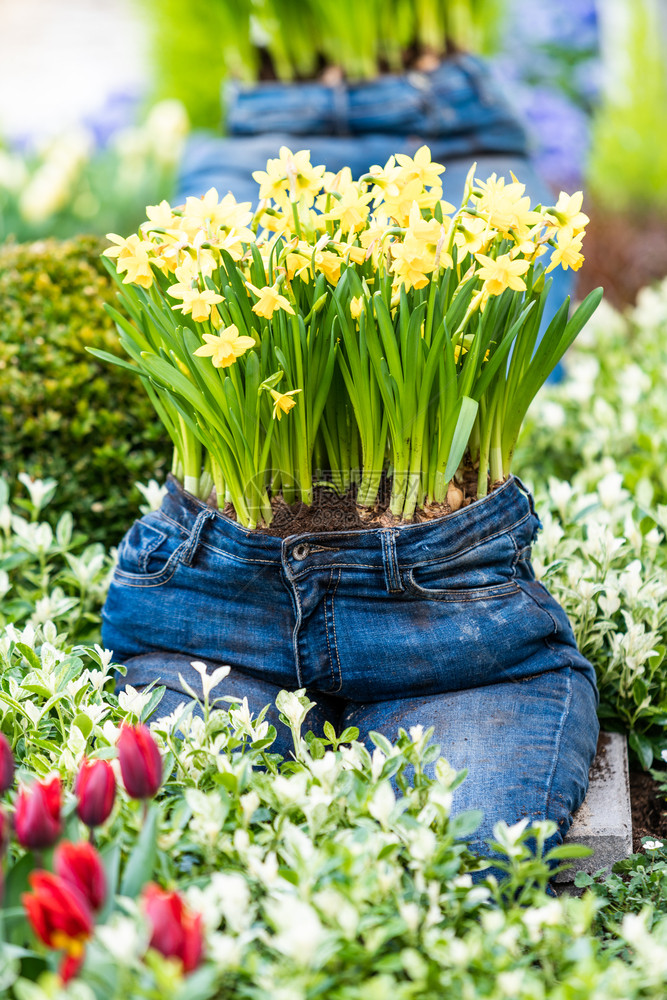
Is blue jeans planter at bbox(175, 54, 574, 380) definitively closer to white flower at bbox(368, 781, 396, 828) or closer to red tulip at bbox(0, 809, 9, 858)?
white flower at bbox(368, 781, 396, 828)

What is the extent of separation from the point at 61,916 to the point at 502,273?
91 centimetres

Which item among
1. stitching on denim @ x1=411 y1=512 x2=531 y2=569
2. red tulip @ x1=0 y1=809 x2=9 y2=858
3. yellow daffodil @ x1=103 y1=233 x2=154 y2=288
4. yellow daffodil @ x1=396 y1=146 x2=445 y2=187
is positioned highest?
yellow daffodil @ x1=396 y1=146 x2=445 y2=187

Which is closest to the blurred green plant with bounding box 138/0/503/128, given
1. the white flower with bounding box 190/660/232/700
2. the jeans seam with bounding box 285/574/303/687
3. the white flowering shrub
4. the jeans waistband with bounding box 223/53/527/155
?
the jeans waistband with bounding box 223/53/527/155

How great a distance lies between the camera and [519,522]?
1413 mm

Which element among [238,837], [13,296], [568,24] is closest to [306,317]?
[238,837]

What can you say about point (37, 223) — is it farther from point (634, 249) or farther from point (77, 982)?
point (77, 982)

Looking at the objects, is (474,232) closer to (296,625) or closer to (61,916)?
(296,625)

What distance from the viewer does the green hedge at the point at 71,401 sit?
199 cm

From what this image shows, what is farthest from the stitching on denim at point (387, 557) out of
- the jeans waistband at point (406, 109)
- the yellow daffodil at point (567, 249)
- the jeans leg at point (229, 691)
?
the jeans waistband at point (406, 109)

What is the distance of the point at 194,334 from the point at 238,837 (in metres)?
0.67

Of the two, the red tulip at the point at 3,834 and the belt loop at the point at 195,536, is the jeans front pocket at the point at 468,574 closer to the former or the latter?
the belt loop at the point at 195,536

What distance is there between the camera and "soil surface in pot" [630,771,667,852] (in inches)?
60.0

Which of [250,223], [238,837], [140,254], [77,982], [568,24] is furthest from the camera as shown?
[568,24]

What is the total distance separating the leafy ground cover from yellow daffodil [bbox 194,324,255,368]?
1.55 feet
